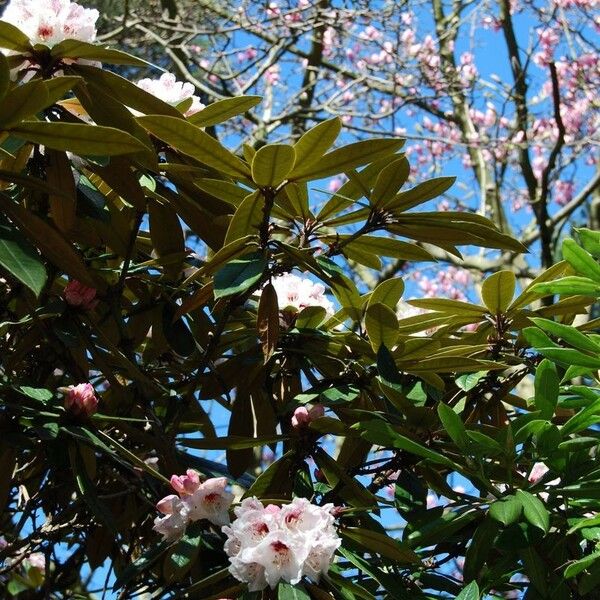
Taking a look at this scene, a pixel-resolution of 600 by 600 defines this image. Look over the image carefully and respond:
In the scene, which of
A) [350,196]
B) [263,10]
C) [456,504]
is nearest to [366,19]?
[263,10]

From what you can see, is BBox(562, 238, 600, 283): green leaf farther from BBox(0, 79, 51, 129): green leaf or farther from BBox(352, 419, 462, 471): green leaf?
BBox(0, 79, 51, 129): green leaf

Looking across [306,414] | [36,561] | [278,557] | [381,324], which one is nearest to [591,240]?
[381,324]

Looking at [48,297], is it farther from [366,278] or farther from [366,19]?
[366,278]

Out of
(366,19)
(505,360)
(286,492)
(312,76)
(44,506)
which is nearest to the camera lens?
(286,492)

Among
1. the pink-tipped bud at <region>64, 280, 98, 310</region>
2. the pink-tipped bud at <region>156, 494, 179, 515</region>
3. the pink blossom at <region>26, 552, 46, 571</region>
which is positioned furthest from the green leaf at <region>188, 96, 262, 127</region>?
the pink blossom at <region>26, 552, 46, 571</region>

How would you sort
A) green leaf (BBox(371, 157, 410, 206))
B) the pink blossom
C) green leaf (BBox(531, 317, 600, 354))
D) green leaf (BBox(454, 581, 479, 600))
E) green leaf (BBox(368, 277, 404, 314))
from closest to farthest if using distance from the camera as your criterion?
green leaf (BBox(454, 581, 479, 600)) < green leaf (BBox(531, 317, 600, 354)) < green leaf (BBox(371, 157, 410, 206)) < green leaf (BBox(368, 277, 404, 314)) < the pink blossom

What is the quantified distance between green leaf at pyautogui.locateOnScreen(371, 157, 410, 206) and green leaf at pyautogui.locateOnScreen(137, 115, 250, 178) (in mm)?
156

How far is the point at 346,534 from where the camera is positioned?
1.00 m

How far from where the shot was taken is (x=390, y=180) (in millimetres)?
1098

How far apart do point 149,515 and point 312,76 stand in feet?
13.1

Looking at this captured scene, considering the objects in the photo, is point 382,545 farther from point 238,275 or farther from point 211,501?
point 238,275

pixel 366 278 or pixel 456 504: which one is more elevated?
pixel 366 278

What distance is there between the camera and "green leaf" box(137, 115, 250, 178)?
1.02 metres

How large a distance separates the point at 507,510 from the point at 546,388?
0.13 m
